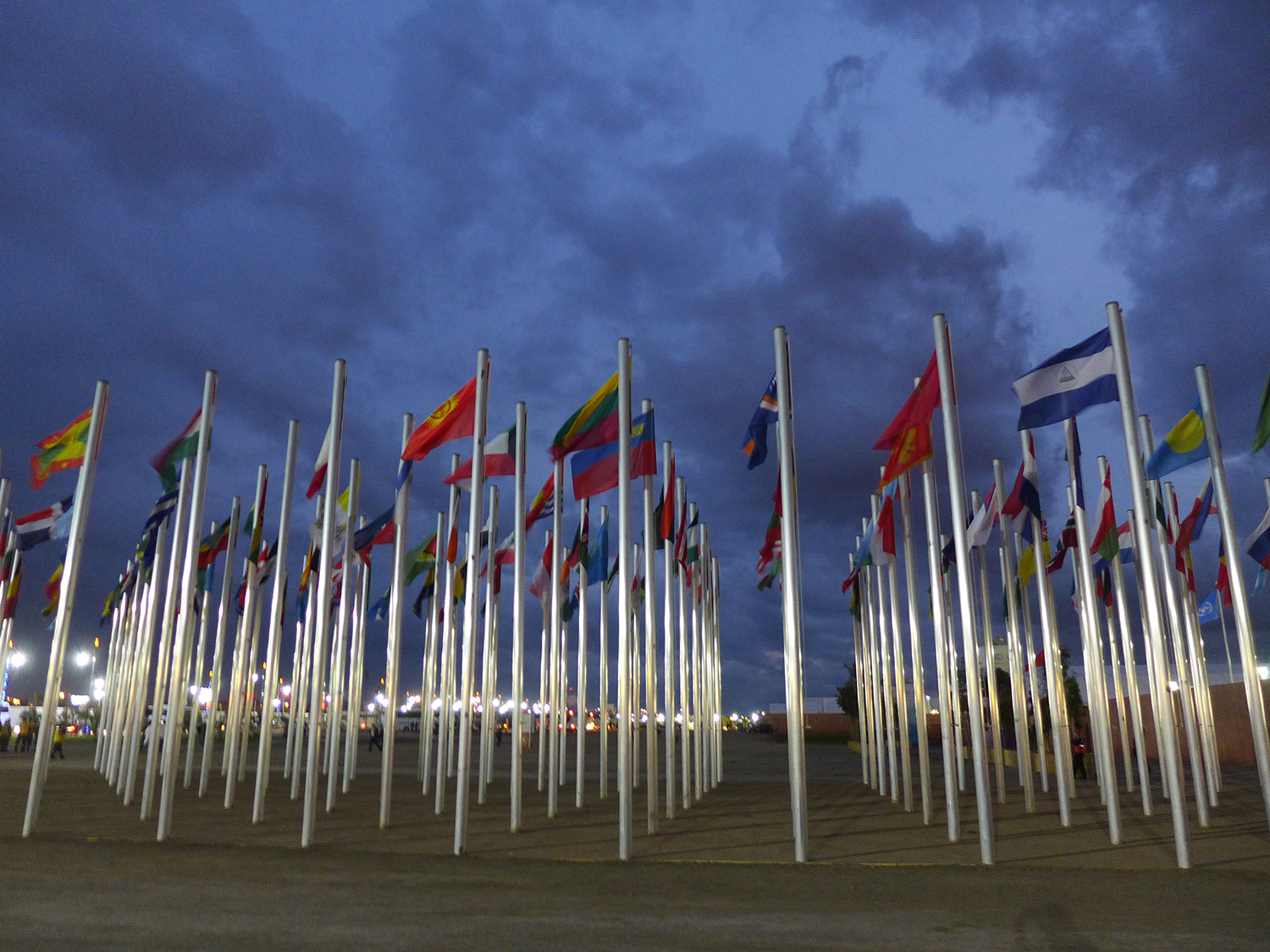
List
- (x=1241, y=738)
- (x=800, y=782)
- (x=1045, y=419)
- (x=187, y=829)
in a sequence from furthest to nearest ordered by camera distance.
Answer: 1. (x=1241, y=738)
2. (x=187, y=829)
3. (x=1045, y=419)
4. (x=800, y=782)

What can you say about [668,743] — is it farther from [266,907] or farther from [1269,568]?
[1269,568]

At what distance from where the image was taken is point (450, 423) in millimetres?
15289

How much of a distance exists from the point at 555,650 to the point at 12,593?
18102mm

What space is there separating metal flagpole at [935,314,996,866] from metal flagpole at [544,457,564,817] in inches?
274

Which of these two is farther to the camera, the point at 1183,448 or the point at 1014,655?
the point at 1014,655

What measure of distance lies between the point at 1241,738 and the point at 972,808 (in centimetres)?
2650

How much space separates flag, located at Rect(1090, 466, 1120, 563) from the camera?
16.6 metres

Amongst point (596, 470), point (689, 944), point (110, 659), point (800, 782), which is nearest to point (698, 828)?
point (800, 782)

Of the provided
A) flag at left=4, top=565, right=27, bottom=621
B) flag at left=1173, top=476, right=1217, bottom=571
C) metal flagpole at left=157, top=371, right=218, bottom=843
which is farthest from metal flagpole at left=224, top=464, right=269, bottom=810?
flag at left=1173, top=476, right=1217, bottom=571

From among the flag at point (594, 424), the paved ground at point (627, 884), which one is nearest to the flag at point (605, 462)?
the flag at point (594, 424)

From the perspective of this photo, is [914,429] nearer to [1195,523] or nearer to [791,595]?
[791,595]

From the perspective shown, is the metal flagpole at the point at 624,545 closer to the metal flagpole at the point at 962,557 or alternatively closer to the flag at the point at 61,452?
the metal flagpole at the point at 962,557

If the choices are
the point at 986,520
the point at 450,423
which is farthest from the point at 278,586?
the point at 986,520

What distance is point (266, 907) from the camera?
9344mm
